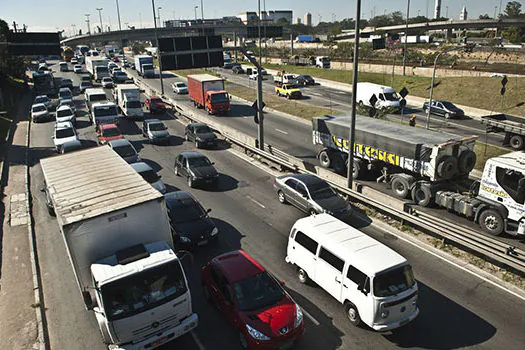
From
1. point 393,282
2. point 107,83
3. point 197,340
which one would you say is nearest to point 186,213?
point 197,340

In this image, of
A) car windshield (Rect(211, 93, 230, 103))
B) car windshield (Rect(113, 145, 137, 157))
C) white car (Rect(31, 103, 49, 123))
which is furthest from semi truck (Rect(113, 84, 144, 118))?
car windshield (Rect(113, 145, 137, 157))

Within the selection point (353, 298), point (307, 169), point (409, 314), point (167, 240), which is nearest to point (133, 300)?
point (167, 240)

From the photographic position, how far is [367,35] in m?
115

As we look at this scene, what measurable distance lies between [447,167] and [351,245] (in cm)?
808

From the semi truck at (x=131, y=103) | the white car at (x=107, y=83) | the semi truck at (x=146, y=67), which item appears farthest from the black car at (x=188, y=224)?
the semi truck at (x=146, y=67)

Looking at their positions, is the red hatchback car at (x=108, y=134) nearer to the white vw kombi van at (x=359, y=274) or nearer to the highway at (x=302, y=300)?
the highway at (x=302, y=300)

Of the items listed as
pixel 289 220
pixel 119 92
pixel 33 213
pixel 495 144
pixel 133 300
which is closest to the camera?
pixel 133 300

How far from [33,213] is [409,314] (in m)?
16.3

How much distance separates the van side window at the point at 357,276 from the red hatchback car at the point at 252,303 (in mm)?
1598

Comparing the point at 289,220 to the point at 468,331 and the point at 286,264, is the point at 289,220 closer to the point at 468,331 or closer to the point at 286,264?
the point at 286,264

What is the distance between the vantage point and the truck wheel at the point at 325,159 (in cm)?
2200

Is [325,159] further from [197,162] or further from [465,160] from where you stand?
[465,160]

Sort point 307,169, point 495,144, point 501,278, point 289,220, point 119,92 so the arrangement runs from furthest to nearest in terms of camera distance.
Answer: point 119,92 → point 495,144 → point 307,169 → point 289,220 → point 501,278

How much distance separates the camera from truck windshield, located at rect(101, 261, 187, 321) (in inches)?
340
